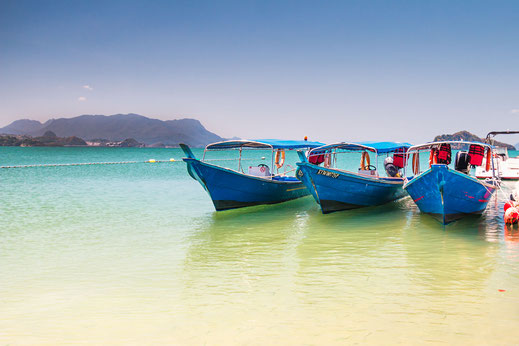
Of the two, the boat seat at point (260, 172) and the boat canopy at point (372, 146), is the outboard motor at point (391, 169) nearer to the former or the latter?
the boat canopy at point (372, 146)

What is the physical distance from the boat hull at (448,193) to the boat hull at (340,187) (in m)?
1.65

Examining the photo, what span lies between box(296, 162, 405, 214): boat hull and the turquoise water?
2.46ft

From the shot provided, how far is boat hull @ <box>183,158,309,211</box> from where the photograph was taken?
12648 millimetres

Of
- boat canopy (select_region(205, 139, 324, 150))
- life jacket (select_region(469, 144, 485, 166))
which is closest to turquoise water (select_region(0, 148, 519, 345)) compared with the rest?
life jacket (select_region(469, 144, 485, 166))

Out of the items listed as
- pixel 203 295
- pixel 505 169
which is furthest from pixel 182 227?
pixel 505 169

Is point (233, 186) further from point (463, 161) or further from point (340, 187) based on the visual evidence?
point (463, 161)

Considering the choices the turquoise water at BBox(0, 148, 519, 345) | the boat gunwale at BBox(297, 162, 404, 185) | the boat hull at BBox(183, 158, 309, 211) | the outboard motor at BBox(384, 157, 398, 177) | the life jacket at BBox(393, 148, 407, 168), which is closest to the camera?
the turquoise water at BBox(0, 148, 519, 345)

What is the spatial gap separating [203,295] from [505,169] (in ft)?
81.8

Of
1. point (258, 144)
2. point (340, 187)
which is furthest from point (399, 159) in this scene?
point (258, 144)

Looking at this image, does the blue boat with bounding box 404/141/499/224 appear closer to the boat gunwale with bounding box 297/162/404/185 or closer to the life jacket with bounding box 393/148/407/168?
the boat gunwale with bounding box 297/162/404/185

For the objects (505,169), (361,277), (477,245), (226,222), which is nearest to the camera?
(361,277)

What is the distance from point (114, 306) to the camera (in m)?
5.57

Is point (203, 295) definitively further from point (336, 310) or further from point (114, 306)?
point (336, 310)

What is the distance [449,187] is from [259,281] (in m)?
6.32
